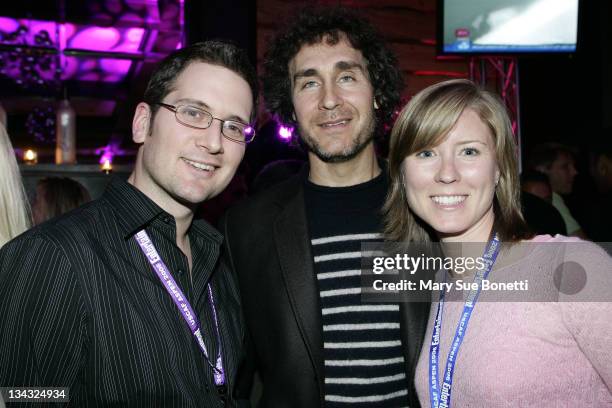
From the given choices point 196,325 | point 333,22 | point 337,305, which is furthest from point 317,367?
point 333,22

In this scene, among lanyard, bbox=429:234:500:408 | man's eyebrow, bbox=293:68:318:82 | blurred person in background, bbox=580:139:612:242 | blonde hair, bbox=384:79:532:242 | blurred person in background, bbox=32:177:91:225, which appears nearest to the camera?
lanyard, bbox=429:234:500:408

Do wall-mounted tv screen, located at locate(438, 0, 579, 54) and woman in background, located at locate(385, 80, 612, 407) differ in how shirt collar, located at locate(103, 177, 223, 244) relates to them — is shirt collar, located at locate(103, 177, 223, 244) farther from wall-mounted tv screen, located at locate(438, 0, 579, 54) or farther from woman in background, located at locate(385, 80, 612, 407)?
wall-mounted tv screen, located at locate(438, 0, 579, 54)

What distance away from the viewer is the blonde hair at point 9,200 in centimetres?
200

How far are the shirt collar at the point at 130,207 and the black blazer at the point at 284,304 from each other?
607mm

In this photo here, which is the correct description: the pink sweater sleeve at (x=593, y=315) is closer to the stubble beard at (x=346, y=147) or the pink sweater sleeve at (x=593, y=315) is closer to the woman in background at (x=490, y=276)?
the woman in background at (x=490, y=276)

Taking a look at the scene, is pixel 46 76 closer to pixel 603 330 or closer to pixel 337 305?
A: pixel 337 305

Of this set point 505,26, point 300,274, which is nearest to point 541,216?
point 300,274

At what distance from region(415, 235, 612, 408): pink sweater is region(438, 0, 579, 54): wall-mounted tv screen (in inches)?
173

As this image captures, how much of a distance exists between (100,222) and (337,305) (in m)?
0.98

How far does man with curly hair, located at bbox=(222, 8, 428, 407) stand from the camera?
217 cm

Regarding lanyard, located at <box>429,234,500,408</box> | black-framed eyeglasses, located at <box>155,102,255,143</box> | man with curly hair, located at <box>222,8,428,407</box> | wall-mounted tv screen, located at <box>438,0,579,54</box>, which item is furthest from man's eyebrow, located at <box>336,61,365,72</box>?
wall-mounted tv screen, located at <box>438,0,579,54</box>

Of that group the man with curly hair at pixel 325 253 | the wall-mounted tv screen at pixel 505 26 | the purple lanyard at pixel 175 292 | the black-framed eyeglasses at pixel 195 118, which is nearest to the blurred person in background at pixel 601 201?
the wall-mounted tv screen at pixel 505 26

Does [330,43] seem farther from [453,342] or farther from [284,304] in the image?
[453,342]

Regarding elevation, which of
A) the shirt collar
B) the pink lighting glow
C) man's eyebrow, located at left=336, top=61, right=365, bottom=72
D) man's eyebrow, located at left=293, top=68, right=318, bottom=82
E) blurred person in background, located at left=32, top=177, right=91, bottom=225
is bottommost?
blurred person in background, located at left=32, top=177, right=91, bottom=225
